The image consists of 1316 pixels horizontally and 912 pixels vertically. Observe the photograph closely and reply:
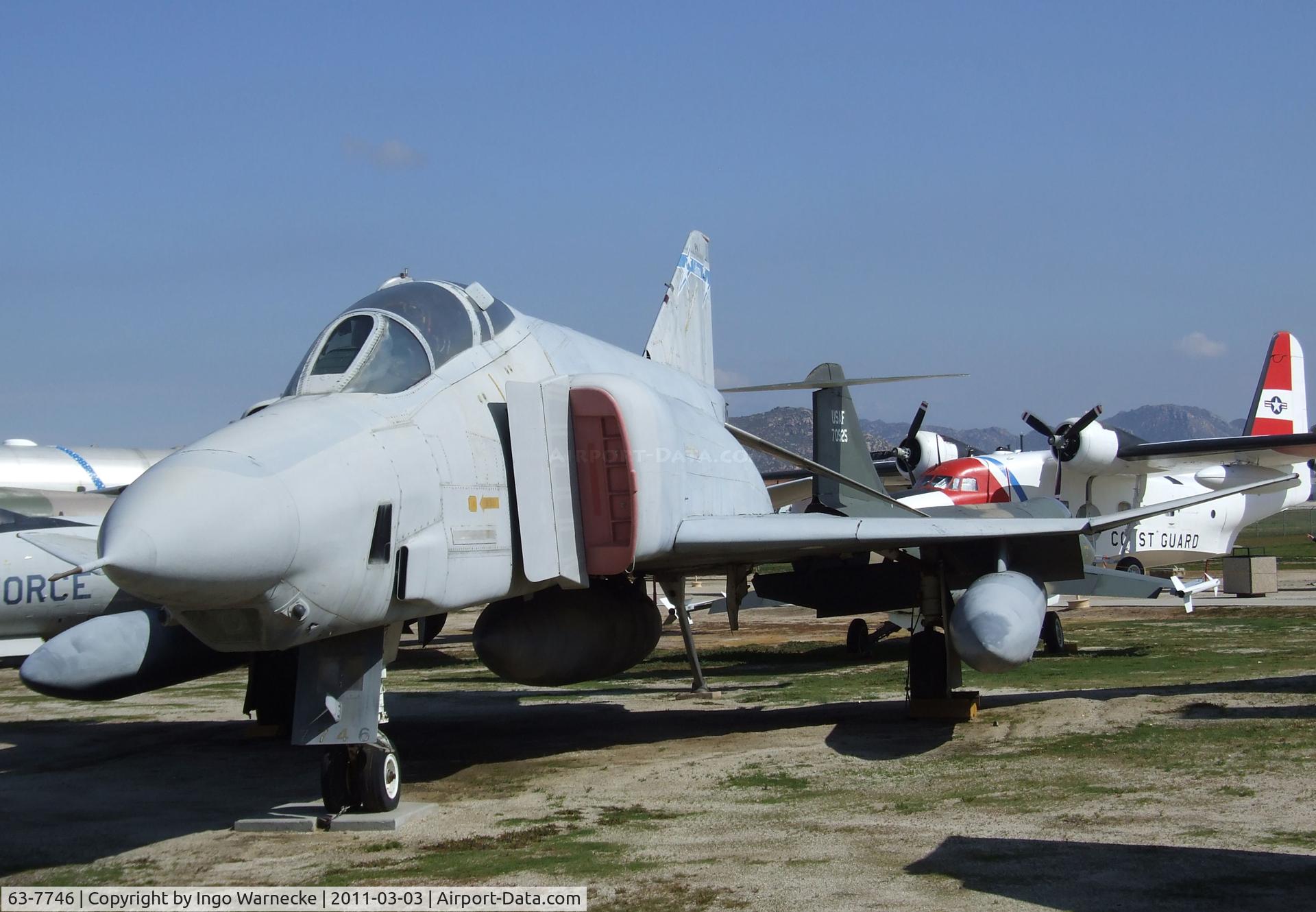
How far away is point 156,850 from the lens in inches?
266

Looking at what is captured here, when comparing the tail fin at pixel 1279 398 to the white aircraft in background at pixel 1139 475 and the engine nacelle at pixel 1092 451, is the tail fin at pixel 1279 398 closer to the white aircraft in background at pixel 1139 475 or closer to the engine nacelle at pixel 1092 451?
the white aircraft in background at pixel 1139 475

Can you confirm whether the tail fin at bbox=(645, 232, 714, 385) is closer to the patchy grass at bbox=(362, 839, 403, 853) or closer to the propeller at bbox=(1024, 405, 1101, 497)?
the patchy grass at bbox=(362, 839, 403, 853)

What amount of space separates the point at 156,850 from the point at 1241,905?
530cm

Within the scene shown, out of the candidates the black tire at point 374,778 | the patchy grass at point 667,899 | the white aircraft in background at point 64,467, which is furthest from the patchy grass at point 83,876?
the white aircraft in background at point 64,467

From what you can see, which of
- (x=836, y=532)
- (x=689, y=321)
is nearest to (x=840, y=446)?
(x=689, y=321)

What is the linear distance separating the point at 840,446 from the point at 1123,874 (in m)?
12.8

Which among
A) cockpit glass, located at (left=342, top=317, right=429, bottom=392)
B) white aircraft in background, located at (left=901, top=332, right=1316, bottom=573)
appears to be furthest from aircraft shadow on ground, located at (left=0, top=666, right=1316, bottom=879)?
white aircraft in background, located at (left=901, top=332, right=1316, bottom=573)

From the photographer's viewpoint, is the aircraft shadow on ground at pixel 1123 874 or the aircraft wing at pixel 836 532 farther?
the aircraft wing at pixel 836 532

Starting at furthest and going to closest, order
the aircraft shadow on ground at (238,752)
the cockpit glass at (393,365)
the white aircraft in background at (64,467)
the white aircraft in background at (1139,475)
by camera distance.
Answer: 1. the white aircraft in background at (1139,475)
2. the white aircraft in background at (64,467)
3. the aircraft shadow on ground at (238,752)
4. the cockpit glass at (393,365)

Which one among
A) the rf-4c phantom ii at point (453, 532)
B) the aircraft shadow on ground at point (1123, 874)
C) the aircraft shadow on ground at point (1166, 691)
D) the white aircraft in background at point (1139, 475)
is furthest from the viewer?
the white aircraft in background at point (1139, 475)

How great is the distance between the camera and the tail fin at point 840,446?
17.7 metres

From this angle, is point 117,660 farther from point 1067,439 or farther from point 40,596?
point 1067,439

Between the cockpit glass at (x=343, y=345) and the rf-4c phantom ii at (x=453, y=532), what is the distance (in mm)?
15

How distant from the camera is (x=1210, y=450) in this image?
1107 inches
